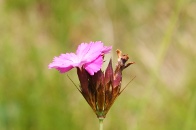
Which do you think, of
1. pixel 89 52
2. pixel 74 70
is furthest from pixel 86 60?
pixel 74 70

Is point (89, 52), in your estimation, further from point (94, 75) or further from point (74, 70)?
point (74, 70)

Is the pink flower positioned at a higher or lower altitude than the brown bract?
higher

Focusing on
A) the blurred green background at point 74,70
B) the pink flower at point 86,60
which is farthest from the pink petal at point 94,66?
the blurred green background at point 74,70

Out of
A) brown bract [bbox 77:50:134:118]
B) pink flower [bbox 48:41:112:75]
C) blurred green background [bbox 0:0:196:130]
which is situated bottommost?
brown bract [bbox 77:50:134:118]

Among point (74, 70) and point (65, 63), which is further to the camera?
point (74, 70)

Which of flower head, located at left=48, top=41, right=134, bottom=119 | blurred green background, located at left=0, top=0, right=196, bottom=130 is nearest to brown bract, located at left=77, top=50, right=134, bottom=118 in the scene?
flower head, located at left=48, top=41, right=134, bottom=119

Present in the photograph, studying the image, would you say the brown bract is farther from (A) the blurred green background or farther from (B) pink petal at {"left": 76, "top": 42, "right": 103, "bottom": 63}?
(A) the blurred green background

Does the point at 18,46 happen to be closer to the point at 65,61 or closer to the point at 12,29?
the point at 12,29

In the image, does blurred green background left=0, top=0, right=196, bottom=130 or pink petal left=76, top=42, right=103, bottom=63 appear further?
blurred green background left=0, top=0, right=196, bottom=130
